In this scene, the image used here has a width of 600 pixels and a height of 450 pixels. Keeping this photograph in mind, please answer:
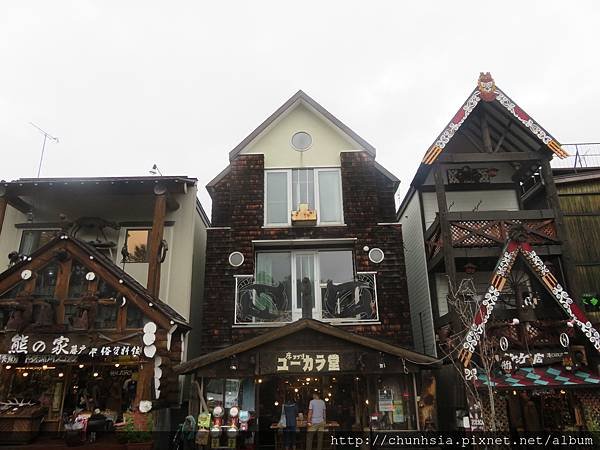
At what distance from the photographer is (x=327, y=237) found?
14648 mm

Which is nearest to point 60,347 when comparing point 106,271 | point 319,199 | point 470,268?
point 106,271

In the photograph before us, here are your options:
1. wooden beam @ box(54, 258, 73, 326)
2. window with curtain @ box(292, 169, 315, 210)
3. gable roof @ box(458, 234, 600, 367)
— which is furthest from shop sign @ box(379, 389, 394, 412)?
wooden beam @ box(54, 258, 73, 326)

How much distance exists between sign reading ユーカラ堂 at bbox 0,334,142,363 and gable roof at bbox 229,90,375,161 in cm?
761

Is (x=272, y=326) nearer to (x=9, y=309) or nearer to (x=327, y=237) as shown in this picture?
(x=327, y=237)

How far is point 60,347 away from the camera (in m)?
11.3

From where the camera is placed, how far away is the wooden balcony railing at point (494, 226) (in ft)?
43.0

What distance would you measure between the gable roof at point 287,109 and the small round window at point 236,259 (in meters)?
3.74

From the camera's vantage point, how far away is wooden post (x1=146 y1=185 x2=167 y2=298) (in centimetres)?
1343

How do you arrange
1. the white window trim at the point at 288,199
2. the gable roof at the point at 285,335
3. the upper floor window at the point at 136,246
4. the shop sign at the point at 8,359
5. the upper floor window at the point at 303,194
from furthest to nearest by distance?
the upper floor window at the point at 136,246 → the upper floor window at the point at 303,194 → the white window trim at the point at 288,199 → the gable roof at the point at 285,335 → the shop sign at the point at 8,359

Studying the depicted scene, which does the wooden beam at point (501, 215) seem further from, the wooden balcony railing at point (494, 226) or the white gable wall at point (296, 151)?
the white gable wall at point (296, 151)

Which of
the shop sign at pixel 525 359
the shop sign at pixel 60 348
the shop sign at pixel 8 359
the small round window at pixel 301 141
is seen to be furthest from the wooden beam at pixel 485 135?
the shop sign at pixel 8 359

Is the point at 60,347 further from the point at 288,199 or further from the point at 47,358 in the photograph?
the point at 288,199

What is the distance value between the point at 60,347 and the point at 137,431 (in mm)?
3032

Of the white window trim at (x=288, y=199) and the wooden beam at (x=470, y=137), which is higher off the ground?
the wooden beam at (x=470, y=137)
